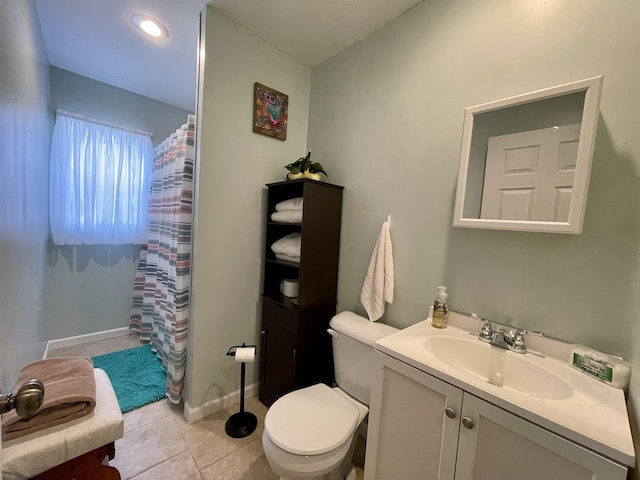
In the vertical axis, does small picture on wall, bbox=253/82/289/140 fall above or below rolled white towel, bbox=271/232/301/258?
above

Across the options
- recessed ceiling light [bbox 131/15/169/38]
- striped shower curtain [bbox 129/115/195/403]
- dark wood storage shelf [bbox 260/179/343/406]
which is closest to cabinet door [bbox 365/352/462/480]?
dark wood storage shelf [bbox 260/179/343/406]

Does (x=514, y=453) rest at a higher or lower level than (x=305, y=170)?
lower

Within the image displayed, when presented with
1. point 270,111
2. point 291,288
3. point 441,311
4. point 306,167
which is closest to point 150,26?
point 270,111

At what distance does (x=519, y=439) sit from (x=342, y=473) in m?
0.97

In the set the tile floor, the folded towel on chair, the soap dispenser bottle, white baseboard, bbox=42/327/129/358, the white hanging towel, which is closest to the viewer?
the folded towel on chair

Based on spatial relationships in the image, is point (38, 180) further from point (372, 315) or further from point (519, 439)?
point (519, 439)

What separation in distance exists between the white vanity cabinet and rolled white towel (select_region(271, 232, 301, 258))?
2.67 ft

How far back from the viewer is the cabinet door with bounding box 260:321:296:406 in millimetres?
1613

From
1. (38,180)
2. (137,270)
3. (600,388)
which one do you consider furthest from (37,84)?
(600,388)

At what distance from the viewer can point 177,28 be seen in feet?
5.49

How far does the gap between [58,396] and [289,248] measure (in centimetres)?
115

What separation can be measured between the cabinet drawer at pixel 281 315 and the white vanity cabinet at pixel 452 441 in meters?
0.67

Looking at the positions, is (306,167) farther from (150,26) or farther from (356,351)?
(150,26)

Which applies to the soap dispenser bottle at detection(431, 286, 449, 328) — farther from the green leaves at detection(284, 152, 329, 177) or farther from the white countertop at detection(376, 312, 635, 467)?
the green leaves at detection(284, 152, 329, 177)
